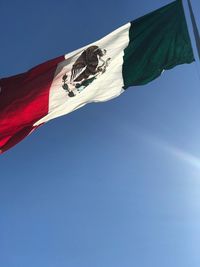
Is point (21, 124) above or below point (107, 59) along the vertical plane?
below

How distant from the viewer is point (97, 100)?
11.0 meters

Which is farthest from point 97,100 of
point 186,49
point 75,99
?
point 186,49

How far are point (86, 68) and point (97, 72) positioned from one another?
0.28 m

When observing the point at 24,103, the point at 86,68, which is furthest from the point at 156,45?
the point at 24,103

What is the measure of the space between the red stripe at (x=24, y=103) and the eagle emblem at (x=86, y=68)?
667 mm

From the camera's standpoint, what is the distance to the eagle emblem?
36.1ft

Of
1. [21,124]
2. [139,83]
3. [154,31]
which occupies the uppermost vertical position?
[154,31]

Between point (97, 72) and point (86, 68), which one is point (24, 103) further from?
point (97, 72)

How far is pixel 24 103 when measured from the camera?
456 inches

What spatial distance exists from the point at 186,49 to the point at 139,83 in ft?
3.95

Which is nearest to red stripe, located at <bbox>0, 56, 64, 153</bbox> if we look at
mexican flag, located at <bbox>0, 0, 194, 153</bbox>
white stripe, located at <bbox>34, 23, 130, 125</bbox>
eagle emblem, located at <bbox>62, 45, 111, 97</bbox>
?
mexican flag, located at <bbox>0, 0, 194, 153</bbox>

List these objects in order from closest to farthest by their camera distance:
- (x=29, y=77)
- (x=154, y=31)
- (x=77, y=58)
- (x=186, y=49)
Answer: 1. (x=186, y=49)
2. (x=154, y=31)
3. (x=77, y=58)
4. (x=29, y=77)

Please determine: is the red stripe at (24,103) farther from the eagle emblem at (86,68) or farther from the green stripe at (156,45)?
the green stripe at (156,45)

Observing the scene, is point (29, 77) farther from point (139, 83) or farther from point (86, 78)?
point (139, 83)
